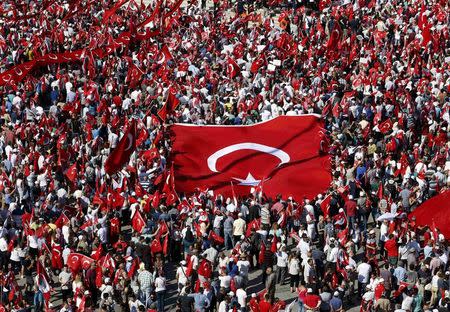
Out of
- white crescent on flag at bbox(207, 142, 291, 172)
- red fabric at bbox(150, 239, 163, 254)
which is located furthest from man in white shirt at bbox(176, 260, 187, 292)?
white crescent on flag at bbox(207, 142, 291, 172)

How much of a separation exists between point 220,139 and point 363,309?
382 inches

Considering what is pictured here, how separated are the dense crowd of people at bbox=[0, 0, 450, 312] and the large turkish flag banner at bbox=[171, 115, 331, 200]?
1.38 ft

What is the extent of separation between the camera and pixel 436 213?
31109 mm

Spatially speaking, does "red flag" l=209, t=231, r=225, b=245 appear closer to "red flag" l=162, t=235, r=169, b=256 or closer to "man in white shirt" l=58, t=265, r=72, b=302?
"red flag" l=162, t=235, r=169, b=256

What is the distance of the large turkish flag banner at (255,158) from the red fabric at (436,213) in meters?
2.84

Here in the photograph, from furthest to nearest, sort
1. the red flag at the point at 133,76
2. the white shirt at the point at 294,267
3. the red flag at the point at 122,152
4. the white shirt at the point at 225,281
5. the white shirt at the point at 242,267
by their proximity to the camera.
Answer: the red flag at the point at 133,76 < the red flag at the point at 122,152 < the white shirt at the point at 294,267 < the white shirt at the point at 242,267 < the white shirt at the point at 225,281

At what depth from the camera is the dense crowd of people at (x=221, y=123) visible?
28.8 meters

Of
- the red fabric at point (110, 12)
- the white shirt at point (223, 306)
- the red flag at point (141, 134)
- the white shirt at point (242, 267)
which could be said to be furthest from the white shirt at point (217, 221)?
the red fabric at point (110, 12)

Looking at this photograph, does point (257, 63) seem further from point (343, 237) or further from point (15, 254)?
point (15, 254)

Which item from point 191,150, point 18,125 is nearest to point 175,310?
point 191,150

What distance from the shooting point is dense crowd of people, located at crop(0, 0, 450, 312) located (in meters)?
28.8

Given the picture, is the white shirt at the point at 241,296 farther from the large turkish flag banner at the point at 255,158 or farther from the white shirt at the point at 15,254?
the large turkish flag banner at the point at 255,158

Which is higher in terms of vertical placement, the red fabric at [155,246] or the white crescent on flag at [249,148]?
the white crescent on flag at [249,148]

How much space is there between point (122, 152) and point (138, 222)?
1.67 meters
